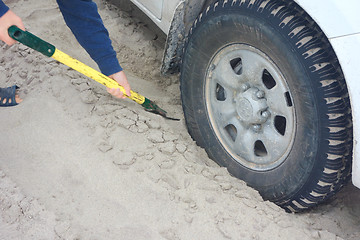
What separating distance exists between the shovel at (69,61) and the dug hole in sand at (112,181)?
0.29 feet

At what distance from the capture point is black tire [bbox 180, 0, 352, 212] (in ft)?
5.45

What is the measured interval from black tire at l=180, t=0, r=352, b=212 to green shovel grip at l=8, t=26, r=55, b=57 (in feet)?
2.57

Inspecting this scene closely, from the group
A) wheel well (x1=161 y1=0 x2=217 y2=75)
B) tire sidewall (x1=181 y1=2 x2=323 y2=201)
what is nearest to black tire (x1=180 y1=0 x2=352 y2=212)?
tire sidewall (x1=181 y1=2 x2=323 y2=201)

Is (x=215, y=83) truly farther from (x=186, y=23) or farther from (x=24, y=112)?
(x=24, y=112)

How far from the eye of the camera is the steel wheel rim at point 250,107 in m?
1.90

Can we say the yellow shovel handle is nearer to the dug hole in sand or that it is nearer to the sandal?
the dug hole in sand

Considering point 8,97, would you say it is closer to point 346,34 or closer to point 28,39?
point 28,39

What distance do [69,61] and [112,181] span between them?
69cm

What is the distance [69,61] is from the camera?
210 centimetres

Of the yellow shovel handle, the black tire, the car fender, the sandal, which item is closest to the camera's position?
the car fender

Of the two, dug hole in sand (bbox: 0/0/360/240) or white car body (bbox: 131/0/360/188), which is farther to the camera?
dug hole in sand (bbox: 0/0/360/240)

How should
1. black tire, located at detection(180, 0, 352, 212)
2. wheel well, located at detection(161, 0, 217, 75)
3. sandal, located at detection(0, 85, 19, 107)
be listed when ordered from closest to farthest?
black tire, located at detection(180, 0, 352, 212) < wheel well, located at detection(161, 0, 217, 75) < sandal, located at detection(0, 85, 19, 107)

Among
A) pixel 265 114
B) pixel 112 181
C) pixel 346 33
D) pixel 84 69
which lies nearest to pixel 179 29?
pixel 84 69

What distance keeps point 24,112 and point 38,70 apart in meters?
0.39
